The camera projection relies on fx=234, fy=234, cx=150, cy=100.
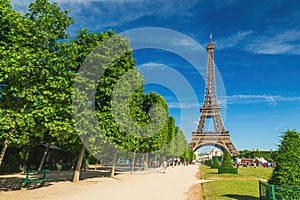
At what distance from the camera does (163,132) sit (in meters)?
32.0

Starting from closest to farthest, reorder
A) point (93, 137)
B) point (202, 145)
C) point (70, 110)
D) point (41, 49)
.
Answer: point (41, 49) < point (70, 110) < point (93, 137) < point (202, 145)

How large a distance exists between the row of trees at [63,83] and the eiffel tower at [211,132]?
169 ft

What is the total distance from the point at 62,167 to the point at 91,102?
61.4 feet

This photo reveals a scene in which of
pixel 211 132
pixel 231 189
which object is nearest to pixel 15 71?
pixel 231 189

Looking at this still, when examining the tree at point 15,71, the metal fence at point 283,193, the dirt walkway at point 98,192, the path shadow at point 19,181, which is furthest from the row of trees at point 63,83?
the metal fence at point 283,193

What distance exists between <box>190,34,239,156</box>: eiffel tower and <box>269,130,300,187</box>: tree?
57955mm

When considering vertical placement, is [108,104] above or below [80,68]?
below

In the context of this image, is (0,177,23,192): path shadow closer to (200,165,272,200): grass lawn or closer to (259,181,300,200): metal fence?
(200,165,272,200): grass lawn

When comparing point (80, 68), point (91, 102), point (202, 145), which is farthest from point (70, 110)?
point (202, 145)

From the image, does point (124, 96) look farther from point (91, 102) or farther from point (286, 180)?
point (286, 180)

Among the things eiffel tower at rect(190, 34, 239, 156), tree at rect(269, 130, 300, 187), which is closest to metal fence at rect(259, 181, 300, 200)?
tree at rect(269, 130, 300, 187)

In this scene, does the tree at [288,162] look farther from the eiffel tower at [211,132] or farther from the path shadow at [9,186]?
the eiffel tower at [211,132]

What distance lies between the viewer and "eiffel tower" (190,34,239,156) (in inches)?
2717

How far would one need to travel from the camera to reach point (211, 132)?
72.5 metres
